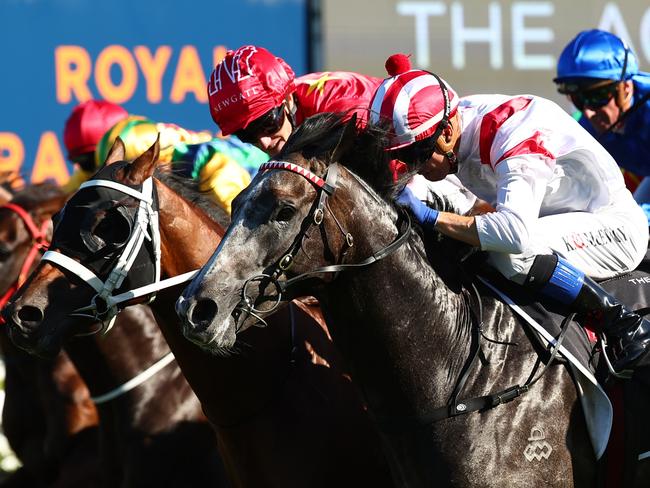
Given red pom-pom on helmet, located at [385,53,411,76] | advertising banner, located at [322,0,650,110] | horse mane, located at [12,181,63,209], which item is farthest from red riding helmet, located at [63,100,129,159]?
advertising banner, located at [322,0,650,110]

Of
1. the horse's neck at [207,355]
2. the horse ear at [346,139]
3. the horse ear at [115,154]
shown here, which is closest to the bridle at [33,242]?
the horse ear at [115,154]

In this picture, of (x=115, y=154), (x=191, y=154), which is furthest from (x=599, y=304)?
(x=191, y=154)

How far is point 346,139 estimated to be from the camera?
10.8 ft

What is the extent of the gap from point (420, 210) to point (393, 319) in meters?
0.36

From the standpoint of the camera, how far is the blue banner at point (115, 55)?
28.2 ft

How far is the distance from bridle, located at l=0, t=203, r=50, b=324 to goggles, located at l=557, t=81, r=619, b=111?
2.55 m

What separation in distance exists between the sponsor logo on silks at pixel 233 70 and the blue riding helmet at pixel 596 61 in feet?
5.93

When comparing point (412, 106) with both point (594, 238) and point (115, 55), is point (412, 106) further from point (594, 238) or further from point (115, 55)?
point (115, 55)

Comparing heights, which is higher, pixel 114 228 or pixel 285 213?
pixel 285 213

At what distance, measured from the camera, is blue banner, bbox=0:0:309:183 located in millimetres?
8594

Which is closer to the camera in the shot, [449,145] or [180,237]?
[449,145]

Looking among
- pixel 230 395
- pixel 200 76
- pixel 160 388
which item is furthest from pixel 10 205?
pixel 200 76

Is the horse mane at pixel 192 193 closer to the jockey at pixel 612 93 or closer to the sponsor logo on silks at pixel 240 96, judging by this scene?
the sponsor logo on silks at pixel 240 96

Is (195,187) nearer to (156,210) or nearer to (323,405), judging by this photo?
(156,210)
